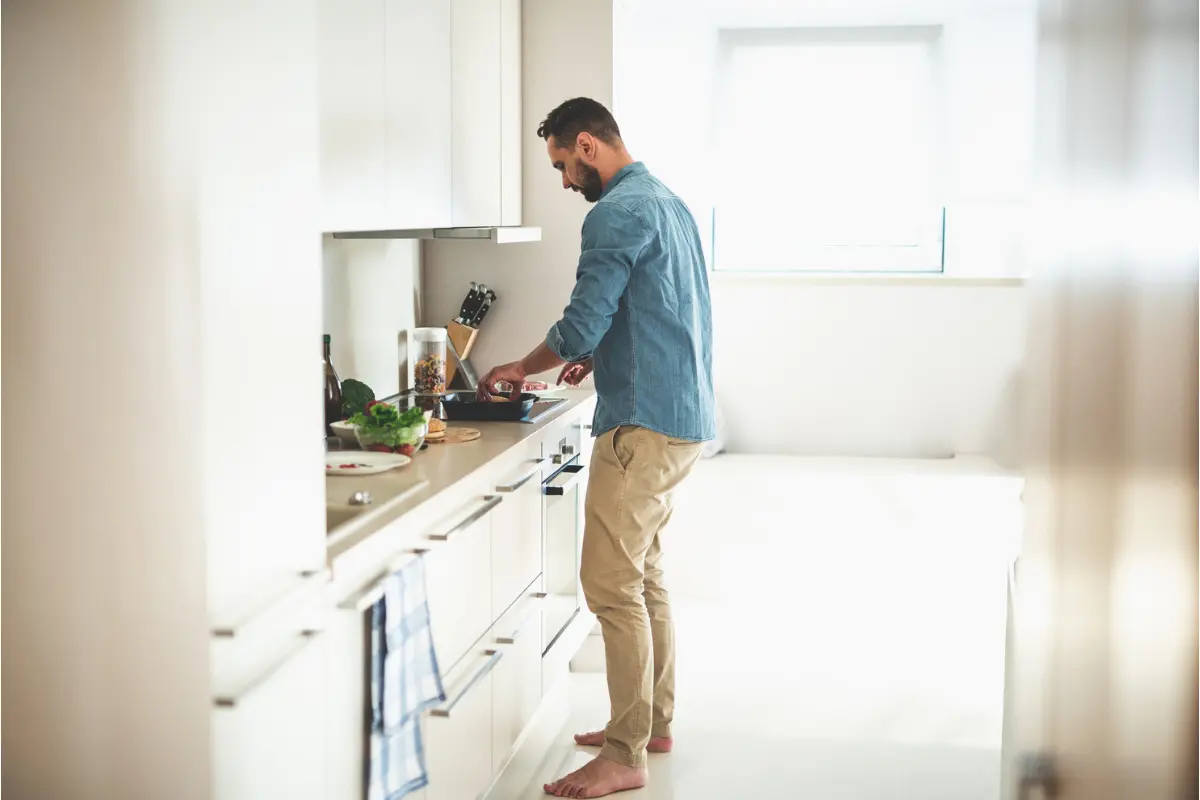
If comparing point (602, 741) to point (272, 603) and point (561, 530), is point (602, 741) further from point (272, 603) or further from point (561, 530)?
point (272, 603)

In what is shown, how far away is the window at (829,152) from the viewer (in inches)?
225

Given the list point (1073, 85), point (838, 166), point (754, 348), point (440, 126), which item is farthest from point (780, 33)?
point (1073, 85)

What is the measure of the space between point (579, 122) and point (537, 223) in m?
0.93

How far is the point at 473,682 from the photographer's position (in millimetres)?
2490

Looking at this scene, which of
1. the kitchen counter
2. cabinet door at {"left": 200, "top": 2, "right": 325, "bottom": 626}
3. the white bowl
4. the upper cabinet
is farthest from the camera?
the white bowl

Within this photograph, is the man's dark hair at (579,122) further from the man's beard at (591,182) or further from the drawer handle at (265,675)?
the drawer handle at (265,675)

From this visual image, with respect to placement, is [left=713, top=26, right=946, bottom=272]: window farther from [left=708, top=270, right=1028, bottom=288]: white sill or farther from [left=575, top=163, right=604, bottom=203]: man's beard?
[left=575, top=163, right=604, bottom=203]: man's beard

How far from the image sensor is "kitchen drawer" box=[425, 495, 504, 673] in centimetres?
230

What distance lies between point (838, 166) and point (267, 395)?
4.60 m

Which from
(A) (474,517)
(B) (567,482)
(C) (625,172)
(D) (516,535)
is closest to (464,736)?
(A) (474,517)

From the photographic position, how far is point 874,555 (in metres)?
4.78

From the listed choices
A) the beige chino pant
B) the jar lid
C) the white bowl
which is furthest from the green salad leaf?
the jar lid

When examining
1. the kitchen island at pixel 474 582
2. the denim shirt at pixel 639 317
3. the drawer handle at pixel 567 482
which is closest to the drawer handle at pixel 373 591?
the kitchen island at pixel 474 582

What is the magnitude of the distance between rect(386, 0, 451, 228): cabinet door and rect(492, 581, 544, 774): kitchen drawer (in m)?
0.91
